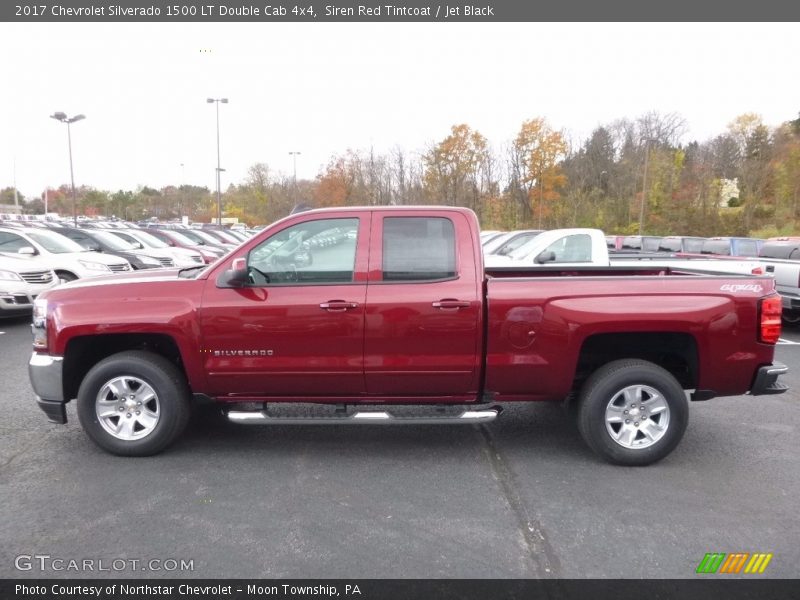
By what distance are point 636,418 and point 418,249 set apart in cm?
209

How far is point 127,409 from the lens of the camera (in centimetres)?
424

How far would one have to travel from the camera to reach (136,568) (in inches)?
115

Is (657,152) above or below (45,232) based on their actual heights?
above

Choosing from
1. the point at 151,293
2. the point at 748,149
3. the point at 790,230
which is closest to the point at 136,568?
the point at 151,293

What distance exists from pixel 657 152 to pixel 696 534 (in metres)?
53.6

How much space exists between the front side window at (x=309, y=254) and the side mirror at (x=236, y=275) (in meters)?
0.08

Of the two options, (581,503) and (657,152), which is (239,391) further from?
(657,152)

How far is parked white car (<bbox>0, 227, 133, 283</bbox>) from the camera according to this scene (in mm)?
10906

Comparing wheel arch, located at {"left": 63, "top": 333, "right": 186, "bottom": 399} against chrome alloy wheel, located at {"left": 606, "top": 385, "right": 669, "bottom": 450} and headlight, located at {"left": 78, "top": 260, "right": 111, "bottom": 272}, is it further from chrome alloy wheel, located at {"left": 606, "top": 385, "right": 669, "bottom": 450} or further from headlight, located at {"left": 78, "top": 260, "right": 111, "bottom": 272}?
headlight, located at {"left": 78, "top": 260, "right": 111, "bottom": 272}

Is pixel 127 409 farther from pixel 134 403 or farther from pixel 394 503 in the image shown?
pixel 394 503

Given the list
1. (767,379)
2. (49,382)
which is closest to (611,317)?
(767,379)

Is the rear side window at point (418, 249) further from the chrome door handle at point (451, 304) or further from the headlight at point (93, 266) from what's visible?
the headlight at point (93, 266)

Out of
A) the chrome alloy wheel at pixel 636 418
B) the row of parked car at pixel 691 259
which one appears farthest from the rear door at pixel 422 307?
the row of parked car at pixel 691 259
